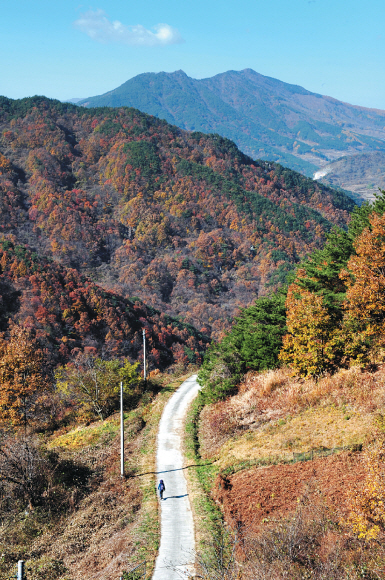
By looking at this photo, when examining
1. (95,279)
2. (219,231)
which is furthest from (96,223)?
(219,231)

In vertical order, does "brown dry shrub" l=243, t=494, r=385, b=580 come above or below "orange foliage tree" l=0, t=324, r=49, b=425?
above

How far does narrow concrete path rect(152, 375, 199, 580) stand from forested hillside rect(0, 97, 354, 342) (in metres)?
76.9

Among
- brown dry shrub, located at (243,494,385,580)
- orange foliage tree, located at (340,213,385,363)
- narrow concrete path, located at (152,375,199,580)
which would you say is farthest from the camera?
orange foliage tree, located at (340,213,385,363)

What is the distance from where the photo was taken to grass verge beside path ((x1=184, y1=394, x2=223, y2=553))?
16.2m

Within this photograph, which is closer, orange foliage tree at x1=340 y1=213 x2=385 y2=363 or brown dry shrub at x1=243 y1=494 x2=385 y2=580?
brown dry shrub at x1=243 y1=494 x2=385 y2=580

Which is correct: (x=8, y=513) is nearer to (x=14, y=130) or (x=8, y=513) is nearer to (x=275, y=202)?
(x=275, y=202)

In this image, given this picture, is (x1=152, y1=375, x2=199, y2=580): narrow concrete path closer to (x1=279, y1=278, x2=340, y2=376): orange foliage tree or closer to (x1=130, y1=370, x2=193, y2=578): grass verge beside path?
(x1=130, y1=370, x2=193, y2=578): grass verge beside path

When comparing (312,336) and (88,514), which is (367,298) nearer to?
(312,336)

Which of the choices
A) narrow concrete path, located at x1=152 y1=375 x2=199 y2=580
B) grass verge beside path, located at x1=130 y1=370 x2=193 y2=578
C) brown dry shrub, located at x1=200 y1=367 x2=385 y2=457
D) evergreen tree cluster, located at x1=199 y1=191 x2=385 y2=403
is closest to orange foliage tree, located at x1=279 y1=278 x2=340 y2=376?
evergreen tree cluster, located at x1=199 y1=191 x2=385 y2=403

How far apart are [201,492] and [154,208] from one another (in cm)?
14189

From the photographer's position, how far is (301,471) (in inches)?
719

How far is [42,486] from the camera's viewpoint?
20297mm

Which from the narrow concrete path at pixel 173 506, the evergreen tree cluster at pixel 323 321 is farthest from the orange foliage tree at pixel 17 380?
the evergreen tree cluster at pixel 323 321

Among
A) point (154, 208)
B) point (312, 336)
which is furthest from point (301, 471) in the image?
point (154, 208)
